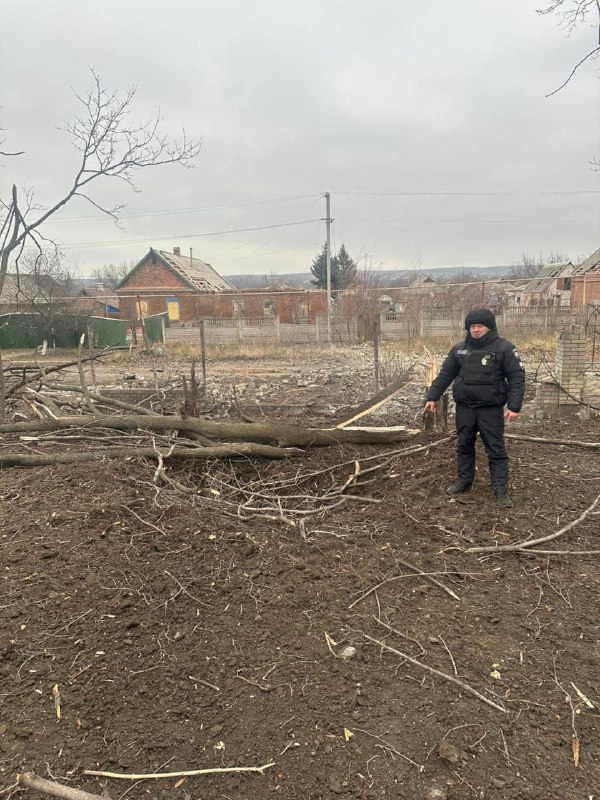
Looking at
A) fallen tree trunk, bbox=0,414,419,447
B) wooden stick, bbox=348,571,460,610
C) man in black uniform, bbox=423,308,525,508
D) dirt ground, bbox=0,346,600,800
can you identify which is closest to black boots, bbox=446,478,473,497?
dirt ground, bbox=0,346,600,800

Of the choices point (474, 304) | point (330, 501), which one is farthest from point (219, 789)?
point (474, 304)

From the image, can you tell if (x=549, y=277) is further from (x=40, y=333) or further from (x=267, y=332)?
(x=40, y=333)

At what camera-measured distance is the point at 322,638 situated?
Answer: 2.51 meters

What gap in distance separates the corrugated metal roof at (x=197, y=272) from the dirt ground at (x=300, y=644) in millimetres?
31191

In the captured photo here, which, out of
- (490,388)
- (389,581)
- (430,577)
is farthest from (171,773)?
(490,388)

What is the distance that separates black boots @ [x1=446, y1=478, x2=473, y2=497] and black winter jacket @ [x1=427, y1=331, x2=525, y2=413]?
0.67m

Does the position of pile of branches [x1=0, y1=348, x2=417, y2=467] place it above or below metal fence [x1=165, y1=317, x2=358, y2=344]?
below

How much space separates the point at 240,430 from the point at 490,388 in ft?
7.84

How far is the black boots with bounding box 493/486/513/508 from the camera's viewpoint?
12.8 feet

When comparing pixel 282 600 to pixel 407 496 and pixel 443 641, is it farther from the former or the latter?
pixel 407 496

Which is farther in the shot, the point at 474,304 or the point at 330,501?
the point at 474,304

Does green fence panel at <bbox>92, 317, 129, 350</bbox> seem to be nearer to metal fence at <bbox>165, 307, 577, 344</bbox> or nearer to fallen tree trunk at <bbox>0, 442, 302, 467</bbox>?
metal fence at <bbox>165, 307, 577, 344</bbox>

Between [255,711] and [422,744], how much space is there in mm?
666

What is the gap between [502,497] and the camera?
3.93 m
